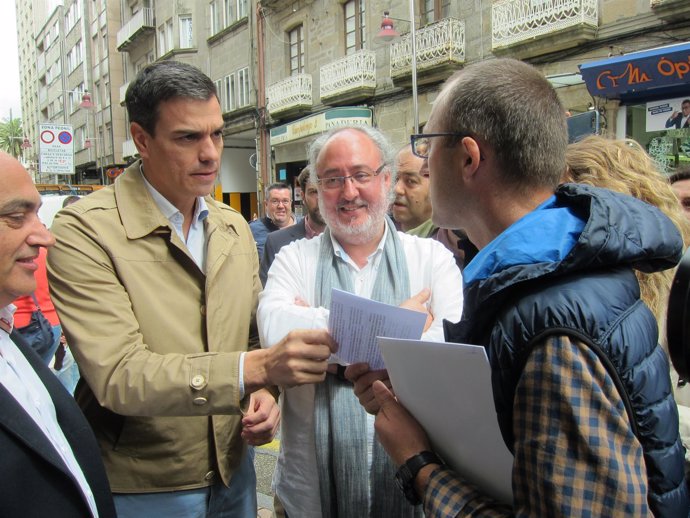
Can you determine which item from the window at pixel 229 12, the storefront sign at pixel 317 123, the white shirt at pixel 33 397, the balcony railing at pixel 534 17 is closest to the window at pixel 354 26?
the storefront sign at pixel 317 123

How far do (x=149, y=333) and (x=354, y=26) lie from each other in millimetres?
15346

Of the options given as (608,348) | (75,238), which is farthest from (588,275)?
(75,238)

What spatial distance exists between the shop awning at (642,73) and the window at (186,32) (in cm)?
1928

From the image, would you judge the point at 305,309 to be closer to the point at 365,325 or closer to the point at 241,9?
the point at 365,325

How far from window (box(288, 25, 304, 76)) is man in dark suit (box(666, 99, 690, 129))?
485 inches

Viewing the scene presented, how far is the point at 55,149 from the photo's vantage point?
16297 mm

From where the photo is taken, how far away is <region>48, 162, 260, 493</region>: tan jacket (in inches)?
59.6

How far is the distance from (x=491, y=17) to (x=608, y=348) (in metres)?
12.0

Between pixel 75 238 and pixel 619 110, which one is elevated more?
pixel 619 110

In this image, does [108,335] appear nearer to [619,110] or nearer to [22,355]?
[22,355]

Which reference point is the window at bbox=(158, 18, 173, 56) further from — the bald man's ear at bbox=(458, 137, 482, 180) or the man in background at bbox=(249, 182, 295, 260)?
the bald man's ear at bbox=(458, 137, 482, 180)

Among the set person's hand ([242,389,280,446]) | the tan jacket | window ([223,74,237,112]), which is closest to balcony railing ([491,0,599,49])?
the tan jacket

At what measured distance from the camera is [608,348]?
90cm

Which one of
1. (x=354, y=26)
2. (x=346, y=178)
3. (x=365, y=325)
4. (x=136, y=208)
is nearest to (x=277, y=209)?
(x=346, y=178)
